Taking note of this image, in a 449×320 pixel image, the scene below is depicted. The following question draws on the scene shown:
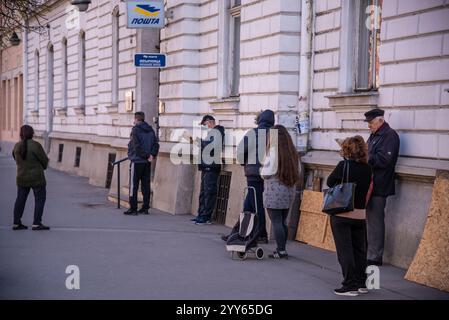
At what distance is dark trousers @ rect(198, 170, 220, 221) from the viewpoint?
1351cm

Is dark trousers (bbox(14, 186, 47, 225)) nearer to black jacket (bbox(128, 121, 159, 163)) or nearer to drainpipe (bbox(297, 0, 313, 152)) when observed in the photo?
black jacket (bbox(128, 121, 159, 163))

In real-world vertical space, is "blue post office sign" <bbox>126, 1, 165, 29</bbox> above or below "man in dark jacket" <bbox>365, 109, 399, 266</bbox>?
above

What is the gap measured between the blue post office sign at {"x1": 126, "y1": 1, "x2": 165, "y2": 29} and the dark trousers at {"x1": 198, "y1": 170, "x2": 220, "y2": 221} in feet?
11.6

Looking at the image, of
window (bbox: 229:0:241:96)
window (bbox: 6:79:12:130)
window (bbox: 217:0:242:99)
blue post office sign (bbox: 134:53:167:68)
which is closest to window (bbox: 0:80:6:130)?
window (bbox: 6:79:12:130)

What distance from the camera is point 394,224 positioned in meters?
9.67

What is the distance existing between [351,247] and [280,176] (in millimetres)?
2198

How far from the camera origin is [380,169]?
9445mm

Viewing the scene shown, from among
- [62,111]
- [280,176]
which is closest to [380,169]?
[280,176]

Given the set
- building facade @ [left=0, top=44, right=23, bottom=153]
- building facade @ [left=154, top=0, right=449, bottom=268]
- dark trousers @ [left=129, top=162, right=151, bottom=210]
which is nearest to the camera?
building facade @ [left=154, top=0, right=449, bottom=268]

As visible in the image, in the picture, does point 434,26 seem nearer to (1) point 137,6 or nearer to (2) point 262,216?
(2) point 262,216

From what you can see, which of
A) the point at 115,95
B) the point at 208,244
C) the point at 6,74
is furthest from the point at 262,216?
the point at 6,74

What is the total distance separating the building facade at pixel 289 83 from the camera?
9.34 m

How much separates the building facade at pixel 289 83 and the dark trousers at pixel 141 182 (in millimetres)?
532

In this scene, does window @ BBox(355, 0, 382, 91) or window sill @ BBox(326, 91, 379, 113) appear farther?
window @ BBox(355, 0, 382, 91)
